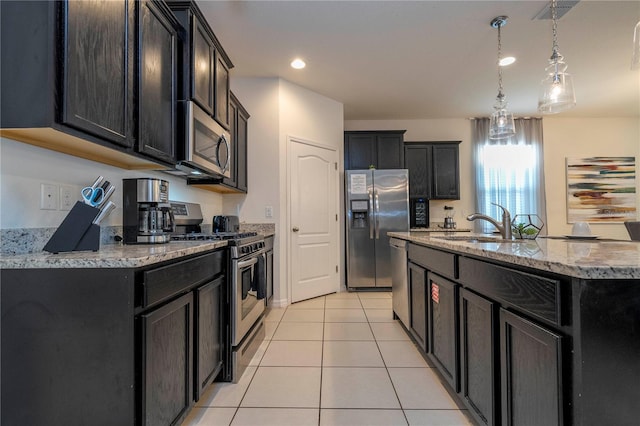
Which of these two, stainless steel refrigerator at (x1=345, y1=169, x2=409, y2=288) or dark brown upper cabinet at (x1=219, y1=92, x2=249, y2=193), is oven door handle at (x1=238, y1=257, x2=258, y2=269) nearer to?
dark brown upper cabinet at (x1=219, y1=92, x2=249, y2=193)

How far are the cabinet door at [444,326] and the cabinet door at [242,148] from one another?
7.21 feet

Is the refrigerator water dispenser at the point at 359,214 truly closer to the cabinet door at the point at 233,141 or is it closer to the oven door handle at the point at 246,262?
A: the cabinet door at the point at 233,141

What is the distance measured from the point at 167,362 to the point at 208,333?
1.45 feet

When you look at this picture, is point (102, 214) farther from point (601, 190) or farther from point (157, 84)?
point (601, 190)

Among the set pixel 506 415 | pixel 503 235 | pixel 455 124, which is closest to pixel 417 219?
pixel 455 124

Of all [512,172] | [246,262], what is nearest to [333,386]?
[246,262]

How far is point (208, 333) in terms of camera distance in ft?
5.58

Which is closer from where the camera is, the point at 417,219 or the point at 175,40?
the point at 175,40

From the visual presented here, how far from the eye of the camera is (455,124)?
18.0 feet

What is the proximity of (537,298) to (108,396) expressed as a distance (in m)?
1.43

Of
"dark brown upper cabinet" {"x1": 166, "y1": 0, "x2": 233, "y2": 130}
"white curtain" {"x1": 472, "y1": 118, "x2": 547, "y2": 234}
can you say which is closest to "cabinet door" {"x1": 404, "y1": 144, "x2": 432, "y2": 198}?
"white curtain" {"x1": 472, "y1": 118, "x2": 547, "y2": 234}

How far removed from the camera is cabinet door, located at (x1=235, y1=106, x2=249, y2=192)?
3.28 meters

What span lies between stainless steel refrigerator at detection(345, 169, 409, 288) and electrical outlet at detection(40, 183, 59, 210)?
3401 mm

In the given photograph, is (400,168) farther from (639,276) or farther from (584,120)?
(639,276)
